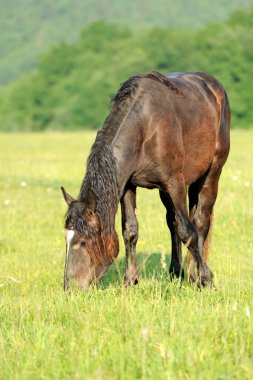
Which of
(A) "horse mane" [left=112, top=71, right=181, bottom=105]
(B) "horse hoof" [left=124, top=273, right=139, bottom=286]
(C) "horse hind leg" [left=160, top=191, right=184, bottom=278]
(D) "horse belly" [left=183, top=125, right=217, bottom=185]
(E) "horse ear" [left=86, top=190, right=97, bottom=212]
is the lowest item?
(B) "horse hoof" [left=124, top=273, right=139, bottom=286]

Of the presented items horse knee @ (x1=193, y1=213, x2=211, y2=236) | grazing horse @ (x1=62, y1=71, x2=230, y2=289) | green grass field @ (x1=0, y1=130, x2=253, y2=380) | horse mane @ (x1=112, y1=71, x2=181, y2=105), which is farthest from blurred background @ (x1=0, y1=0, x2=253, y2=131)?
horse mane @ (x1=112, y1=71, x2=181, y2=105)

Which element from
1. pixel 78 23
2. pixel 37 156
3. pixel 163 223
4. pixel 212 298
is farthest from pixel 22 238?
pixel 78 23

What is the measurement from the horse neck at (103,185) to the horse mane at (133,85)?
801 millimetres

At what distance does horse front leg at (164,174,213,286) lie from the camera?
734cm

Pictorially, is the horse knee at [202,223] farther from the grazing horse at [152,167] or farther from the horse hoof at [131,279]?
the horse hoof at [131,279]

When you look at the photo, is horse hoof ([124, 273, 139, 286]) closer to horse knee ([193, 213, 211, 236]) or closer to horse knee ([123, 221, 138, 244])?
horse knee ([123, 221, 138, 244])

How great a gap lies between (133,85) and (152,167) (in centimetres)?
82

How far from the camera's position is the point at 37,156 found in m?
29.7

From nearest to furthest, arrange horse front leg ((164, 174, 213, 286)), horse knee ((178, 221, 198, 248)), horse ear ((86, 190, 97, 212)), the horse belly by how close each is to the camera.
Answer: horse ear ((86, 190, 97, 212))
horse front leg ((164, 174, 213, 286))
horse knee ((178, 221, 198, 248))
the horse belly

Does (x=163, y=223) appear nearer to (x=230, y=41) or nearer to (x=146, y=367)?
(x=146, y=367)

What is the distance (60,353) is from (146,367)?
2.10ft

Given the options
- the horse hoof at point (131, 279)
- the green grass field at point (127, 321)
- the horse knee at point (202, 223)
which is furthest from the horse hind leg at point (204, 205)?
the horse hoof at point (131, 279)

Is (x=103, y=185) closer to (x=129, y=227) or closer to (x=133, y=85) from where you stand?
(x=133, y=85)

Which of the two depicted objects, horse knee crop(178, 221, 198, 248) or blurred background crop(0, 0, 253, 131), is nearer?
horse knee crop(178, 221, 198, 248)
